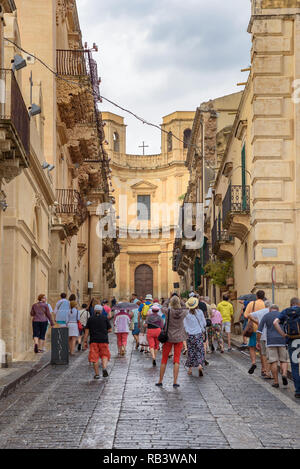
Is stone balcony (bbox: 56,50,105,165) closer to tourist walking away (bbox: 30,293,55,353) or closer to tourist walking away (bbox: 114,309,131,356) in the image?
tourist walking away (bbox: 114,309,131,356)

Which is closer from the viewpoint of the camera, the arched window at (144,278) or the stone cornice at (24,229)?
the stone cornice at (24,229)

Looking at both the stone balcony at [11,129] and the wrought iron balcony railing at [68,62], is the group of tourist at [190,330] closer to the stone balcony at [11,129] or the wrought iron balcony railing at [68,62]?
the stone balcony at [11,129]

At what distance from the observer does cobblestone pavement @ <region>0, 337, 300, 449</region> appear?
8.16 m

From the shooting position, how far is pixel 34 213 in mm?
21469

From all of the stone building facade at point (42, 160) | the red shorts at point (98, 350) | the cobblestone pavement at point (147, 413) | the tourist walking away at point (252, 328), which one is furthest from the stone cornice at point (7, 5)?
the tourist walking away at point (252, 328)

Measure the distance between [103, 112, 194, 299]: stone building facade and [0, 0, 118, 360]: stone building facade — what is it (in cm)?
2424

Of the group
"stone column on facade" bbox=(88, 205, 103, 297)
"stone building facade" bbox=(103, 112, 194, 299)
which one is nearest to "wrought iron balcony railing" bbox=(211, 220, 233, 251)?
"stone column on facade" bbox=(88, 205, 103, 297)

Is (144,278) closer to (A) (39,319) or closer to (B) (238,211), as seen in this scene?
(B) (238,211)

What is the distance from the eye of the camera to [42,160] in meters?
22.2

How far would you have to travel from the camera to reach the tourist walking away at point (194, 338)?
15055mm

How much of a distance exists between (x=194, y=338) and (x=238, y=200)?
34.6 ft

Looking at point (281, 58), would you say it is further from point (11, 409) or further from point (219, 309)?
point (11, 409)

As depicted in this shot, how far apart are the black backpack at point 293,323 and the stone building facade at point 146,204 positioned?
53.4 metres
